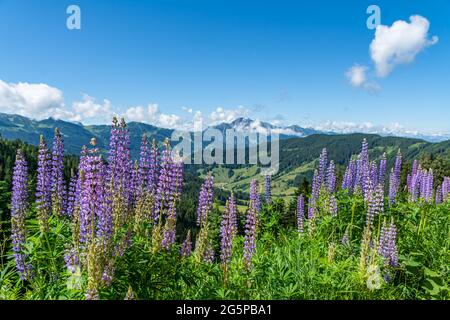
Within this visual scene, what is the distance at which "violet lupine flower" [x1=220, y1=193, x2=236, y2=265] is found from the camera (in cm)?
524

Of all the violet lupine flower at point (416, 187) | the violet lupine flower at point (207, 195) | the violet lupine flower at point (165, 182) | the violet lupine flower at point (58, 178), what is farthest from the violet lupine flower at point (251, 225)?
the violet lupine flower at point (416, 187)

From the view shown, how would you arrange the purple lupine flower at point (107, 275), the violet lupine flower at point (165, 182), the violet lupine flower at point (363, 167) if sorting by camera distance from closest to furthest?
the purple lupine flower at point (107, 275)
the violet lupine flower at point (165, 182)
the violet lupine flower at point (363, 167)

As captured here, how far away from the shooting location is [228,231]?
17.6 feet

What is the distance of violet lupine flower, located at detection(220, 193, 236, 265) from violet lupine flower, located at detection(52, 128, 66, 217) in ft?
8.86

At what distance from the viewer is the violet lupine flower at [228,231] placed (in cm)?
524

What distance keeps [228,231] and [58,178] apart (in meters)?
3.07

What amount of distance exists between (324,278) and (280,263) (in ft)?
3.41

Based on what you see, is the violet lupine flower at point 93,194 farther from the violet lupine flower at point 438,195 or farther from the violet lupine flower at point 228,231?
the violet lupine flower at point 438,195

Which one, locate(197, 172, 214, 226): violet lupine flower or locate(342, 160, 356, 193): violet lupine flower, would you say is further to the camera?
locate(342, 160, 356, 193): violet lupine flower

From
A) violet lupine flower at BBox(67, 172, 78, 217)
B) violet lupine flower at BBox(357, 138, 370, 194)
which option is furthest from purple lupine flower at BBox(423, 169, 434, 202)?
violet lupine flower at BBox(67, 172, 78, 217)

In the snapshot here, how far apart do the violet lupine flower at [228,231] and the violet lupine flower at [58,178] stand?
2.70 m

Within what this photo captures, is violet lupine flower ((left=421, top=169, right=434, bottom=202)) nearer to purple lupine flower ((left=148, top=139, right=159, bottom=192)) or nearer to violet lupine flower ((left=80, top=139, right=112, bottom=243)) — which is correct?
purple lupine flower ((left=148, top=139, right=159, bottom=192))

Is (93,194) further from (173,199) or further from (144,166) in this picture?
(144,166)
